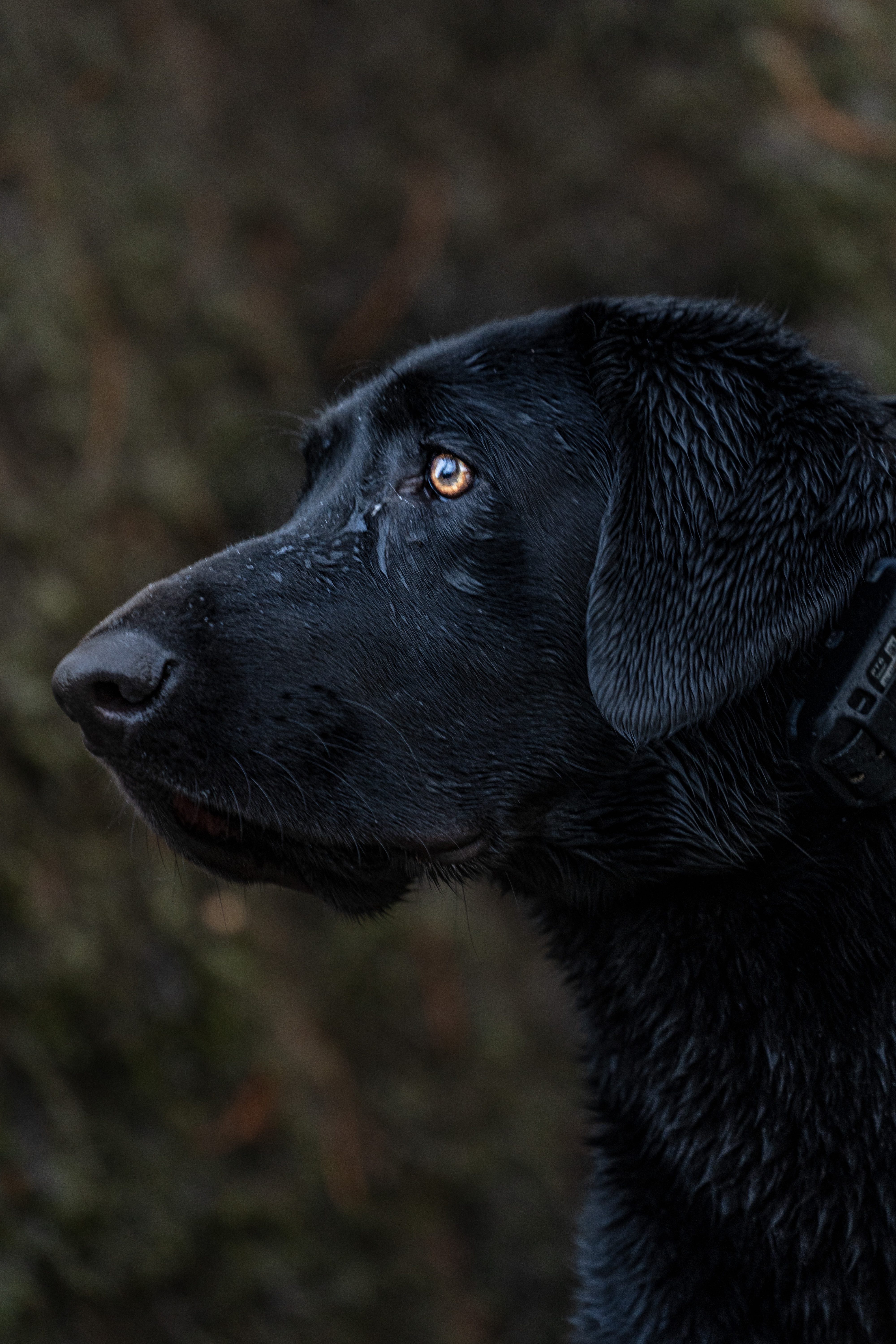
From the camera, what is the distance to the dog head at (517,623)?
6.29 feet

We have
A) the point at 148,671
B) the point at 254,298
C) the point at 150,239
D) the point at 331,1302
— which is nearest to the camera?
the point at 148,671

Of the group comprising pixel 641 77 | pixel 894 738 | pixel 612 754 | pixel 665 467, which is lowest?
pixel 612 754

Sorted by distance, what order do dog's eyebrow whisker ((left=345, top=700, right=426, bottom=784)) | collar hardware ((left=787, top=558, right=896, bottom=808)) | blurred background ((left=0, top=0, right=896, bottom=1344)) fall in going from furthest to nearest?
blurred background ((left=0, top=0, right=896, bottom=1344))
dog's eyebrow whisker ((left=345, top=700, right=426, bottom=784))
collar hardware ((left=787, top=558, right=896, bottom=808))

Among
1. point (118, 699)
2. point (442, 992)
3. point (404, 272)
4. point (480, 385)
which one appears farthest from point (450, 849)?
point (404, 272)

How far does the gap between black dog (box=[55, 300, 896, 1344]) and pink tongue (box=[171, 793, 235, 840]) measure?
0.05 feet

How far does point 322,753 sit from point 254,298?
304 cm

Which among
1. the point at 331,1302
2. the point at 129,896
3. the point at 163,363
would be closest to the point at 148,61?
the point at 163,363

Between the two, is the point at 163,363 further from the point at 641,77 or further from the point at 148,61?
the point at 641,77

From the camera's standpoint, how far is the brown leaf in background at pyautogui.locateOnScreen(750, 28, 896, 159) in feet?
16.7

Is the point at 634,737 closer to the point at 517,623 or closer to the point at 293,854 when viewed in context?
the point at 517,623

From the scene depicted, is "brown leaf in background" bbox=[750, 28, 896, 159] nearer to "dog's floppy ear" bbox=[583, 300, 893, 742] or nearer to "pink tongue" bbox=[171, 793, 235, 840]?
"dog's floppy ear" bbox=[583, 300, 893, 742]

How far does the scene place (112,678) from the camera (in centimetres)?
193

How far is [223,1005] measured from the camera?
128 inches

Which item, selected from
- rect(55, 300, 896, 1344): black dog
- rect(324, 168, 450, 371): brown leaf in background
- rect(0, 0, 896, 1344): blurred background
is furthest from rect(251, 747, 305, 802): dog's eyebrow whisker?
rect(324, 168, 450, 371): brown leaf in background
